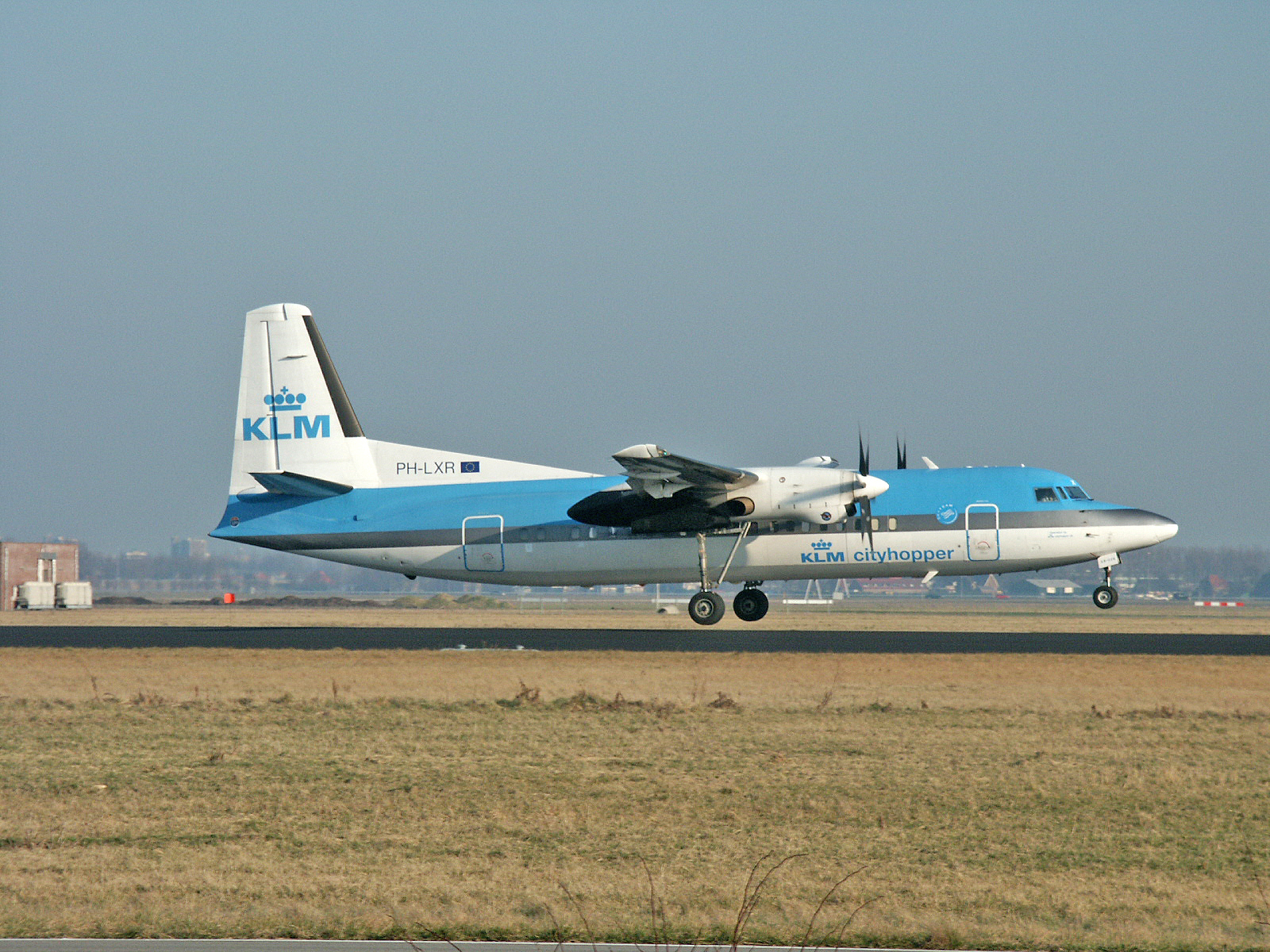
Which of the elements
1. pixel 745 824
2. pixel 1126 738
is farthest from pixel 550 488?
pixel 745 824

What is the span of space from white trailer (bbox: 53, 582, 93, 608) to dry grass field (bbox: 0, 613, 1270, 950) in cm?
4697

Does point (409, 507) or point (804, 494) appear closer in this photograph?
point (804, 494)

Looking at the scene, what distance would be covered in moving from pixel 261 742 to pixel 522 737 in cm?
407

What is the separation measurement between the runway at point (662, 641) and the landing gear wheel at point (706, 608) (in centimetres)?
60

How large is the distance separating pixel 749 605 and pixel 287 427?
1504cm

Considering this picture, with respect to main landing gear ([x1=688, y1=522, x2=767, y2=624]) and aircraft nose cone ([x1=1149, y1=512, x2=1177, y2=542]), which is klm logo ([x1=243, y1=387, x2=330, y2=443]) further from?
aircraft nose cone ([x1=1149, y1=512, x2=1177, y2=542])

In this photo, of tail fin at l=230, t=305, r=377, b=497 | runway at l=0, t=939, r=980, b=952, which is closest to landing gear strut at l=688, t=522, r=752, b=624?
tail fin at l=230, t=305, r=377, b=497

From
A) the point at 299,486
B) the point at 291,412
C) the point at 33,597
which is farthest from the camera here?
the point at 33,597

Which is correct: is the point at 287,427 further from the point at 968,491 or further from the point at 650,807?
the point at 650,807

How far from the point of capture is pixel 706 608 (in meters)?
36.5

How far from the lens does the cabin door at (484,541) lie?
3569cm

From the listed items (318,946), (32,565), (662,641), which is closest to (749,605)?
(662,641)

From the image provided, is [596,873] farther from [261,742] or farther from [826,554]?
[826,554]

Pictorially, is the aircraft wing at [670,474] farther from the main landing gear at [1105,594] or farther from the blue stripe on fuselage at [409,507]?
the main landing gear at [1105,594]
